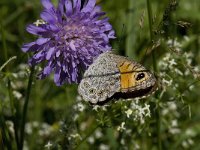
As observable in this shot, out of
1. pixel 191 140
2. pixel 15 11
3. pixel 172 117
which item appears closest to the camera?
pixel 172 117

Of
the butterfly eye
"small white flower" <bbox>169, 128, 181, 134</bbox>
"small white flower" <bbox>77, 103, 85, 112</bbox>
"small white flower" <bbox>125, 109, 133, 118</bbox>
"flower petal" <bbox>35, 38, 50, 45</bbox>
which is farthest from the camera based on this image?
"small white flower" <bbox>169, 128, 181, 134</bbox>

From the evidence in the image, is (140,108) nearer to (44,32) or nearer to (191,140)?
(44,32)

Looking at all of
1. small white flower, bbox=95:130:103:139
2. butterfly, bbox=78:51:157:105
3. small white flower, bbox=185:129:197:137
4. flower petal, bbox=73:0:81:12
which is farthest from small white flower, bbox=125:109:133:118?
small white flower, bbox=185:129:197:137

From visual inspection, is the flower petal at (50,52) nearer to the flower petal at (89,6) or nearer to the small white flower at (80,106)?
the flower petal at (89,6)

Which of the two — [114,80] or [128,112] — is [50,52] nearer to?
[114,80]

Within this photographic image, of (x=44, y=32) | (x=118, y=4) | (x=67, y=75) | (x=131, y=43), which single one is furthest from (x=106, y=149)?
(x=118, y=4)

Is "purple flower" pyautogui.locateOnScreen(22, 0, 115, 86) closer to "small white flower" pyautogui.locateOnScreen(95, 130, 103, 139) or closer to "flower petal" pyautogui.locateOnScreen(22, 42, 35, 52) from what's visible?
"flower petal" pyautogui.locateOnScreen(22, 42, 35, 52)
